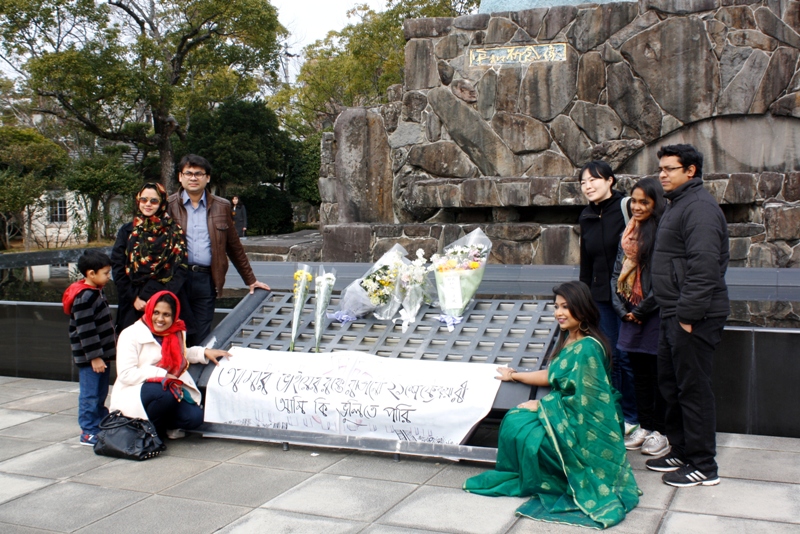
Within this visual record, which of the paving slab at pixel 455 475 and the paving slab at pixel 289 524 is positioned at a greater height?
the paving slab at pixel 289 524

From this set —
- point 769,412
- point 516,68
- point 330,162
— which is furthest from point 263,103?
point 769,412

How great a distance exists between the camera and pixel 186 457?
461 centimetres

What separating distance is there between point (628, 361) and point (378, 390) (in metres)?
1.47

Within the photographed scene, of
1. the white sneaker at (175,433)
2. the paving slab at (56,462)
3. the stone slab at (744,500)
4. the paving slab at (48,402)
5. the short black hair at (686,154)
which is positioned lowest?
the stone slab at (744,500)

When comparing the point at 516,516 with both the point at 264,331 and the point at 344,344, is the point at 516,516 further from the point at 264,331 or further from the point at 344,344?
the point at 264,331

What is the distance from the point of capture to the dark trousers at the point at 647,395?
458 centimetres

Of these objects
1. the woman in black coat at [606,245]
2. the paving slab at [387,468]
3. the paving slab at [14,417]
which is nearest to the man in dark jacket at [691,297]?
the woman in black coat at [606,245]

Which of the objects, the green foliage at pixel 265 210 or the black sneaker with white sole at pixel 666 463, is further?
the green foliage at pixel 265 210

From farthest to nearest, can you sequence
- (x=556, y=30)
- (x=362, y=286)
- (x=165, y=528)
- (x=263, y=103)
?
(x=263, y=103) → (x=556, y=30) → (x=362, y=286) → (x=165, y=528)

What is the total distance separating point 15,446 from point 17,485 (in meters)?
0.84

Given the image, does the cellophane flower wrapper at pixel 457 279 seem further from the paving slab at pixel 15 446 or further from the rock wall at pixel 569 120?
the rock wall at pixel 569 120

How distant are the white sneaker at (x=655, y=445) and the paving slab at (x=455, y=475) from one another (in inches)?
35.6

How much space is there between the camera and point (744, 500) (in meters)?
3.73

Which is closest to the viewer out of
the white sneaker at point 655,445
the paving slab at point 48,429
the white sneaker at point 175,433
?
the white sneaker at point 655,445
